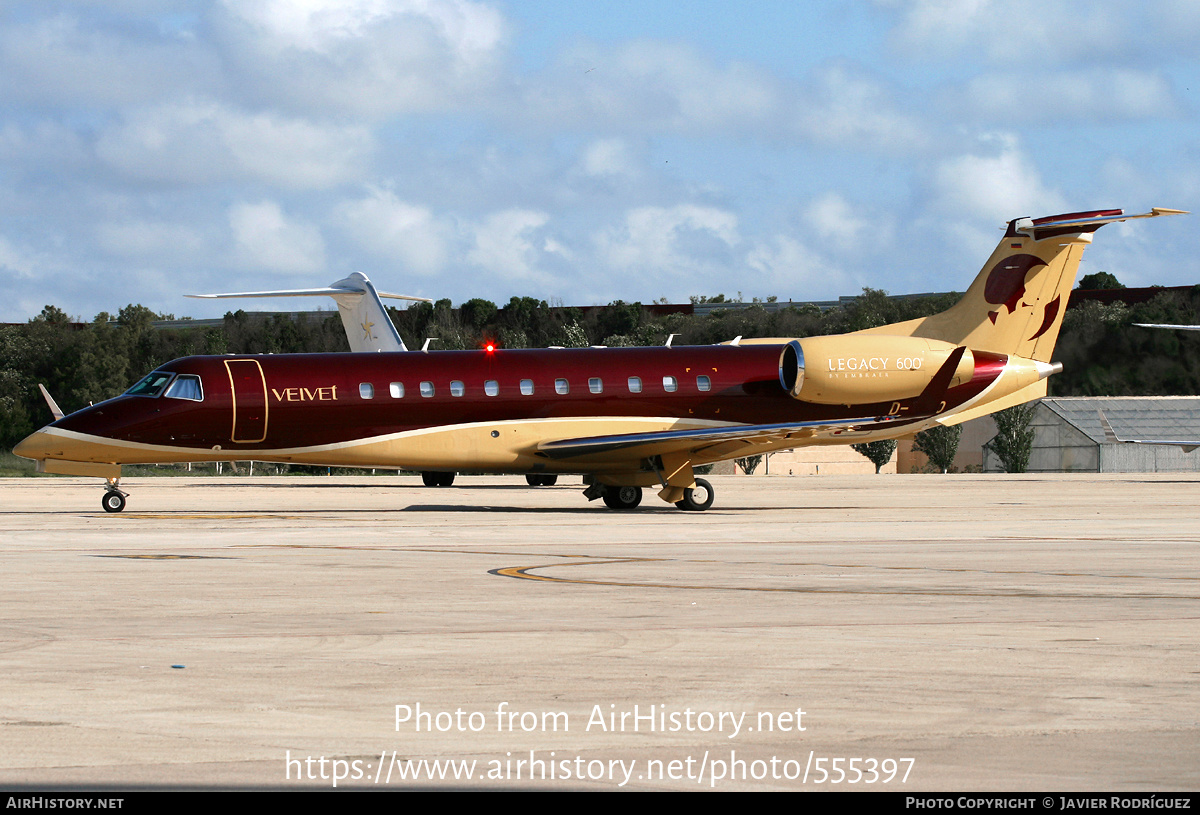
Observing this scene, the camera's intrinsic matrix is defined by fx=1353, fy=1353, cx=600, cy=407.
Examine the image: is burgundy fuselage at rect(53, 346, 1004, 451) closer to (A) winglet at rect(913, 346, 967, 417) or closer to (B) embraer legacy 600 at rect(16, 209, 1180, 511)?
(B) embraer legacy 600 at rect(16, 209, 1180, 511)

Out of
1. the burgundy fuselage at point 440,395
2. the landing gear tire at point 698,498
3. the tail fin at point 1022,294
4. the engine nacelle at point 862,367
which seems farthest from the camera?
the tail fin at point 1022,294

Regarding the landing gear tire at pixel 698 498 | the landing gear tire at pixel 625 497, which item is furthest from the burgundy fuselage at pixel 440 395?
the landing gear tire at pixel 625 497

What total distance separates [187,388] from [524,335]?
6468 cm

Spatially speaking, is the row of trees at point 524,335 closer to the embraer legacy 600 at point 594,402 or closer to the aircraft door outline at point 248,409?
the embraer legacy 600 at point 594,402

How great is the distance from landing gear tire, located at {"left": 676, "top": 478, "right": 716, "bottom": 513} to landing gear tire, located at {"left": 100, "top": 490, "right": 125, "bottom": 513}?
1194 centimetres

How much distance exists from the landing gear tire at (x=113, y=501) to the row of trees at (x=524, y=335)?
44960 mm

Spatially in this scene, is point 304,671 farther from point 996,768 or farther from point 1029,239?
point 1029,239

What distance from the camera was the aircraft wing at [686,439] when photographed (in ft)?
94.1

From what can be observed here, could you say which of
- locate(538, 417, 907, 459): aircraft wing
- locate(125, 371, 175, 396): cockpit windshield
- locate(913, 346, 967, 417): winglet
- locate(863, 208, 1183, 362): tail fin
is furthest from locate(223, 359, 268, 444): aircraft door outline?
locate(863, 208, 1183, 362): tail fin

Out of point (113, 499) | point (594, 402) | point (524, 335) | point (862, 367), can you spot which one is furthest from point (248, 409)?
point (524, 335)

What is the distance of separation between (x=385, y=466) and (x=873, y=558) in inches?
571

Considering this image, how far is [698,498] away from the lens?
3028 centimetres

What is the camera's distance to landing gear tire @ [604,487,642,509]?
31.4 metres

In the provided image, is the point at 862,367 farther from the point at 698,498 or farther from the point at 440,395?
the point at 440,395
